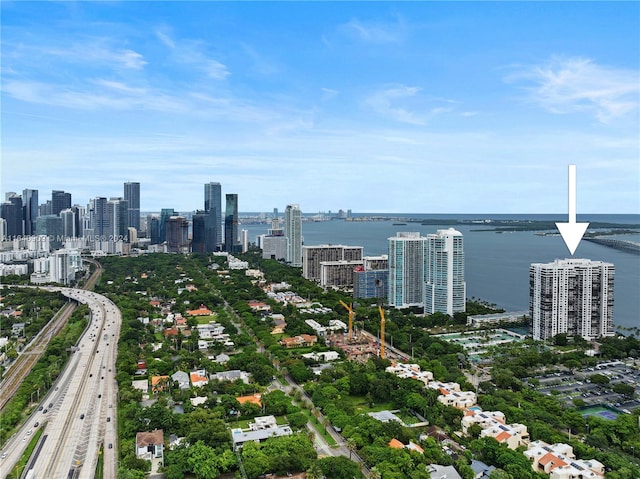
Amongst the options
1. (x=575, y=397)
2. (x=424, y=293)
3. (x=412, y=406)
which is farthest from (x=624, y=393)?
(x=424, y=293)

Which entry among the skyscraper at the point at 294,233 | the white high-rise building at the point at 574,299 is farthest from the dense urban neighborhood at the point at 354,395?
the skyscraper at the point at 294,233

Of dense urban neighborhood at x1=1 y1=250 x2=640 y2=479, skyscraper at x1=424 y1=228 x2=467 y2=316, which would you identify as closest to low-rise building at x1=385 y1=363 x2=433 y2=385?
dense urban neighborhood at x1=1 y1=250 x2=640 y2=479

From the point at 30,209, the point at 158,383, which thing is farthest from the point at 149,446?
the point at 30,209

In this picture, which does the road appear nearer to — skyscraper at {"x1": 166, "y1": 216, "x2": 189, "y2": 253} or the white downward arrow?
the white downward arrow

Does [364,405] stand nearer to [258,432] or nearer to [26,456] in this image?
[258,432]

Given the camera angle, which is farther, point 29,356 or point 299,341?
point 299,341

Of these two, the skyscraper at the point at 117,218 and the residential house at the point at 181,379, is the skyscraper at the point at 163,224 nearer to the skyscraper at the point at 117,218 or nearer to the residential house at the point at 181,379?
the skyscraper at the point at 117,218
